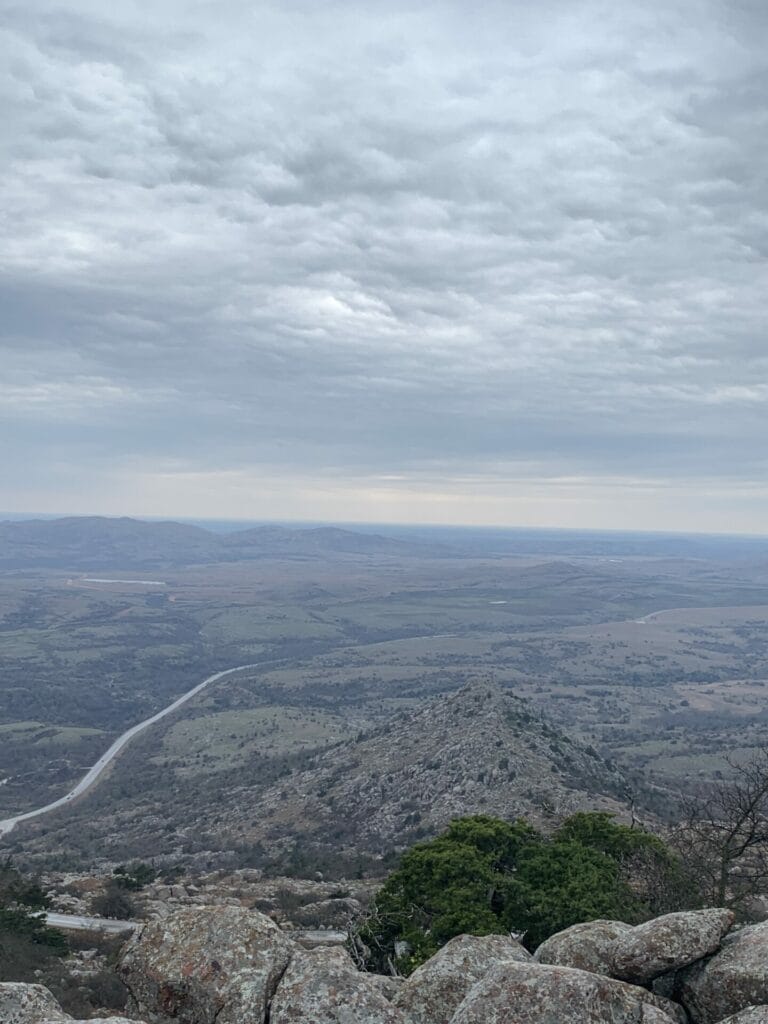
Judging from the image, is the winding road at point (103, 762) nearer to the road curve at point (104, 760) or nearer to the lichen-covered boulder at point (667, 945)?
the road curve at point (104, 760)

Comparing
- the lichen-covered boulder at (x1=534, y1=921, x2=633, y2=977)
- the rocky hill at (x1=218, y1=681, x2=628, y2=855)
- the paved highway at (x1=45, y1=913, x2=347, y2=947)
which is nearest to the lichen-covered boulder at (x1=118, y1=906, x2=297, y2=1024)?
the lichen-covered boulder at (x1=534, y1=921, x2=633, y2=977)

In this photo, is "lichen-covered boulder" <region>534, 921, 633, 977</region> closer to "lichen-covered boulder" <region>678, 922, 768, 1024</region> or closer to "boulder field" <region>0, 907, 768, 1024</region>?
"boulder field" <region>0, 907, 768, 1024</region>

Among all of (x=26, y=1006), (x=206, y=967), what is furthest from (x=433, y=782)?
(x=26, y=1006)

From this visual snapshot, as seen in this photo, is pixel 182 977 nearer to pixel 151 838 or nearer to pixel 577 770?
pixel 577 770

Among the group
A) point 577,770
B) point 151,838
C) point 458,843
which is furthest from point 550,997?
point 151,838

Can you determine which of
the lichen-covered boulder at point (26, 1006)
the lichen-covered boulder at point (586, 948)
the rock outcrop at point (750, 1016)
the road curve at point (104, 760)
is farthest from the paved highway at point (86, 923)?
the road curve at point (104, 760)

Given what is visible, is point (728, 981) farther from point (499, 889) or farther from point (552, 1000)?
point (499, 889)
